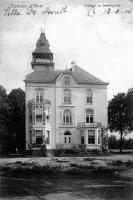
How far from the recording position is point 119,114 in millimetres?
6672

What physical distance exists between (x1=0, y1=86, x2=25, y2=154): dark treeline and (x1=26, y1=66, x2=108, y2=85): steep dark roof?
425mm

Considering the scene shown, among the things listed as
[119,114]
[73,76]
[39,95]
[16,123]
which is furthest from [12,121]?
[119,114]

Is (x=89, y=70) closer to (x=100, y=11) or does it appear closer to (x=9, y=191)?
(x=100, y=11)

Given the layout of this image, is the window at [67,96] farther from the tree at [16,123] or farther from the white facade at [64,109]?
the tree at [16,123]

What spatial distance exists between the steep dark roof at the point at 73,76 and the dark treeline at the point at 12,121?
1.39 ft

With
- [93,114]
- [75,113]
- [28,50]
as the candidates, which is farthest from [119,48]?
[75,113]

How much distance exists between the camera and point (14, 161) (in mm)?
5770

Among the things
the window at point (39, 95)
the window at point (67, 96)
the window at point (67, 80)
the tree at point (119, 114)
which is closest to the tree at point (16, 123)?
the window at point (39, 95)

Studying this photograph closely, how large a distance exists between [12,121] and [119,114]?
1.99 m

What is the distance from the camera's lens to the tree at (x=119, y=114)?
5.71m

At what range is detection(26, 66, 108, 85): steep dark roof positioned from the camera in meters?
5.65

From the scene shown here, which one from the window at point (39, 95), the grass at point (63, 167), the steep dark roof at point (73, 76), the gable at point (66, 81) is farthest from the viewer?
the gable at point (66, 81)

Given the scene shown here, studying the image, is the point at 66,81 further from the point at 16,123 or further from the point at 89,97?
the point at 16,123

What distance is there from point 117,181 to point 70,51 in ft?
6.48
